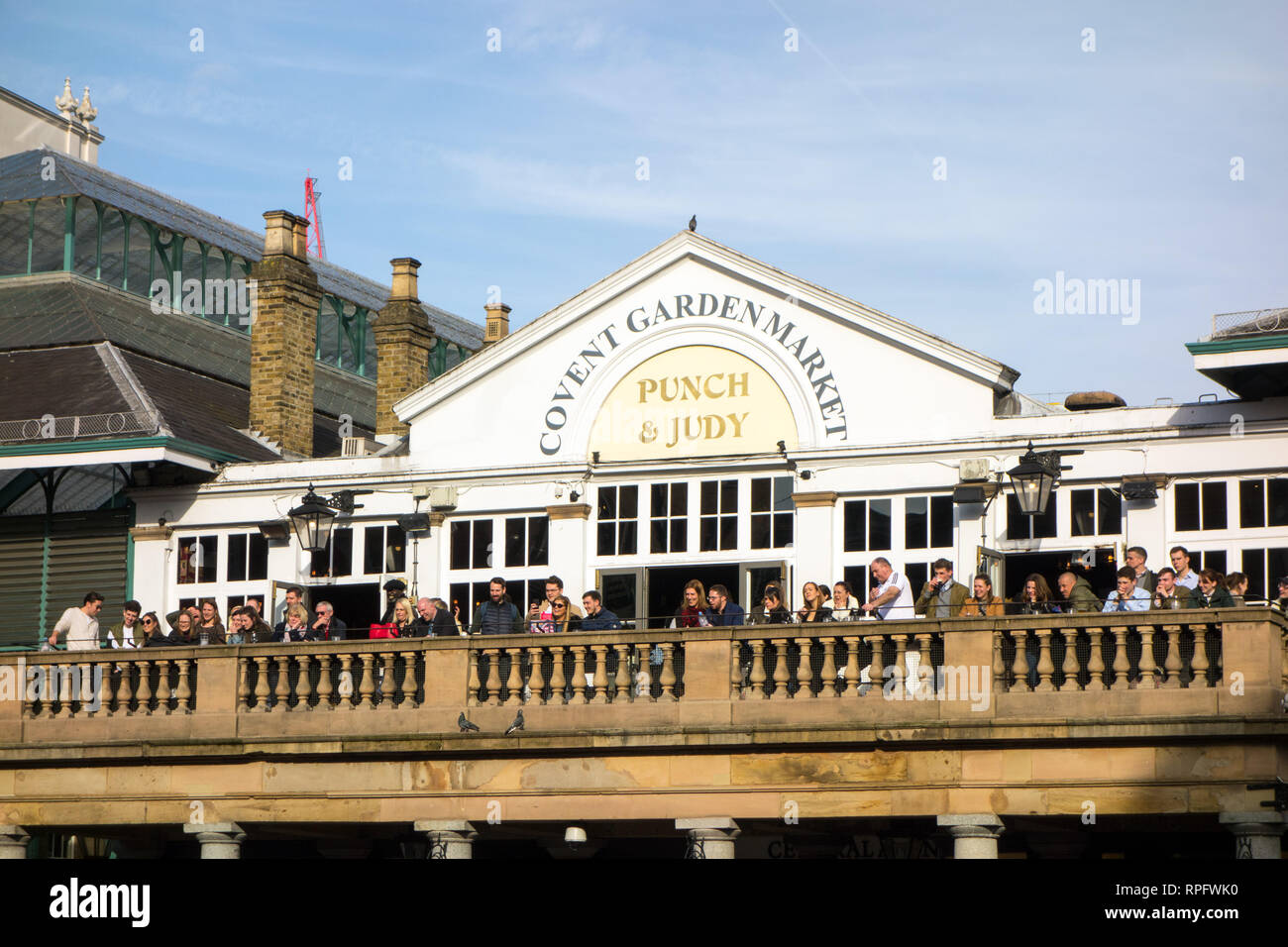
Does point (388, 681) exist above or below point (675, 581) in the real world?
below

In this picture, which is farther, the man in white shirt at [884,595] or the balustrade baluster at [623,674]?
the balustrade baluster at [623,674]

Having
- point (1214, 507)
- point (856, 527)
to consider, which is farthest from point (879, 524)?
point (1214, 507)

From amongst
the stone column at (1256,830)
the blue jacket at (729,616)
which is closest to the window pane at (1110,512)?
the blue jacket at (729,616)

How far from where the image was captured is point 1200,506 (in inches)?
924

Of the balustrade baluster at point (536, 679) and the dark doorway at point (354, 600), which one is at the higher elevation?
the dark doorway at point (354, 600)

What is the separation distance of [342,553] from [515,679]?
24.5 ft

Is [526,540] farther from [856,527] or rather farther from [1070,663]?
[1070,663]

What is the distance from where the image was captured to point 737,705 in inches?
787

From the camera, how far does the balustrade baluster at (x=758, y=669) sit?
1991 cm

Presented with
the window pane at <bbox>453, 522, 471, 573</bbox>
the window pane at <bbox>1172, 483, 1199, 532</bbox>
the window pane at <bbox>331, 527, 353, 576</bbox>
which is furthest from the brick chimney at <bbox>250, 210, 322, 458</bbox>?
the window pane at <bbox>1172, 483, 1199, 532</bbox>

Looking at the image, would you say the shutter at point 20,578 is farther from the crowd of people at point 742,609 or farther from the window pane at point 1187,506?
the window pane at point 1187,506

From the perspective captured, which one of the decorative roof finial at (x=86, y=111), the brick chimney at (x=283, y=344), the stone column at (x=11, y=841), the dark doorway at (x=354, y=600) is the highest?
the decorative roof finial at (x=86, y=111)

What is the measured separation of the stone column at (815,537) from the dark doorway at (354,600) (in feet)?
19.4
